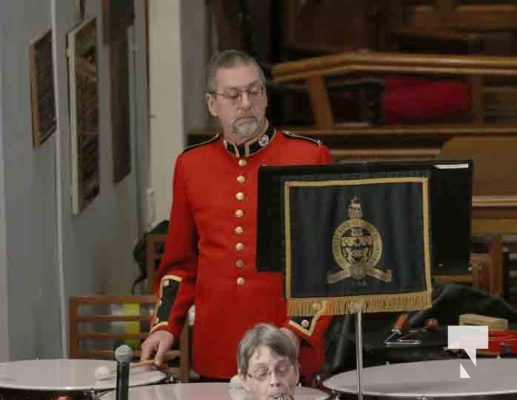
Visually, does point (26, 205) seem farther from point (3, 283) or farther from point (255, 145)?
point (255, 145)

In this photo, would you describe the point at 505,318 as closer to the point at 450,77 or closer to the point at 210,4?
the point at 450,77

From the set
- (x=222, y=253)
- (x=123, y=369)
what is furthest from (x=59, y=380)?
(x=123, y=369)

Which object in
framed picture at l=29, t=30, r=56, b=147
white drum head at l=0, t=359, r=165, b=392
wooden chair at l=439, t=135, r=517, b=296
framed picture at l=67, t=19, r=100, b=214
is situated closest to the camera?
white drum head at l=0, t=359, r=165, b=392

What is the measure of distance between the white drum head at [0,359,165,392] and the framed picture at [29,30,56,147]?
1290 mm

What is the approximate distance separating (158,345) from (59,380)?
26cm

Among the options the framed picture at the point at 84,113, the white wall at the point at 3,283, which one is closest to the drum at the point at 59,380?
the white wall at the point at 3,283

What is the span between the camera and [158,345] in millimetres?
4395

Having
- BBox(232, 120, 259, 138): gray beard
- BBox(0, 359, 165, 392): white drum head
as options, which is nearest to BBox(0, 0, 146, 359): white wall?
BBox(0, 359, 165, 392): white drum head

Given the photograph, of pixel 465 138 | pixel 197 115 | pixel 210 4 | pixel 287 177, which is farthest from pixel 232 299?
pixel 210 4

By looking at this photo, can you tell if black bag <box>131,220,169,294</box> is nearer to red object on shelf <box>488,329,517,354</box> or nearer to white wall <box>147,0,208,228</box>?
white wall <box>147,0,208,228</box>

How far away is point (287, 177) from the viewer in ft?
13.0

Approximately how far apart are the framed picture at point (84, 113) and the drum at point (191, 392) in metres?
2.28

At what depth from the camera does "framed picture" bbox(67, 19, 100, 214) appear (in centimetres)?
648

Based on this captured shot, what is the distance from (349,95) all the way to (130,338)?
10.6 ft
